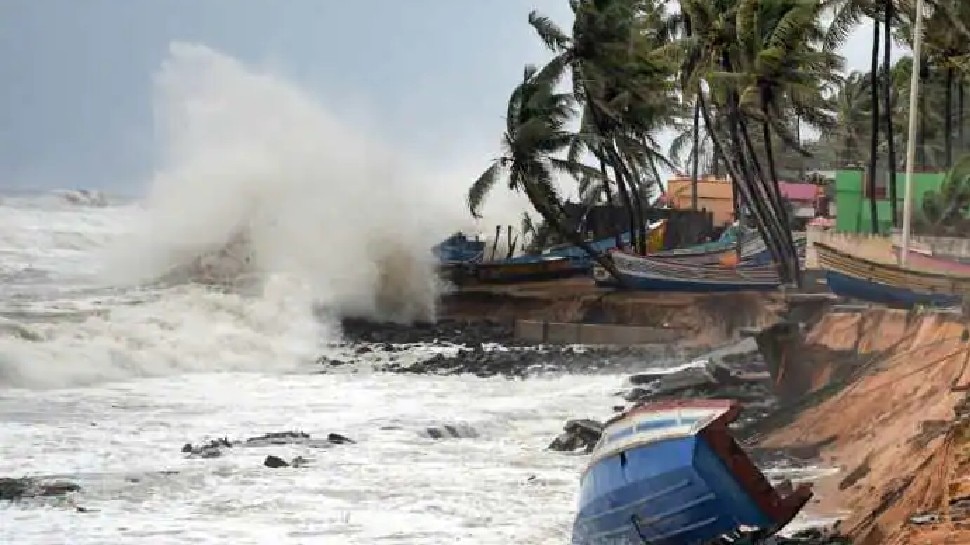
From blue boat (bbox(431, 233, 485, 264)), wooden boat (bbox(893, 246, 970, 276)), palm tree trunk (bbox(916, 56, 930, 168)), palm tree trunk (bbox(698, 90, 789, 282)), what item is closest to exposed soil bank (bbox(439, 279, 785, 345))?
palm tree trunk (bbox(698, 90, 789, 282))

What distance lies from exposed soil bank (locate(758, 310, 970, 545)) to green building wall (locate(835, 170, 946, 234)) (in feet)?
44.5

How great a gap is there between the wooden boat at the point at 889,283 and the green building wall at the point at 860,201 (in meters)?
9.82

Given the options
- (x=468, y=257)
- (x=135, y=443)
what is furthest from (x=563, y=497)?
(x=468, y=257)

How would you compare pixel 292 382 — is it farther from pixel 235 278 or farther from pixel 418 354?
pixel 235 278

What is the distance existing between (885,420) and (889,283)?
25.2 feet

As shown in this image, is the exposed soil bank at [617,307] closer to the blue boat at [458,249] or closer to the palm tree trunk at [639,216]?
the palm tree trunk at [639,216]

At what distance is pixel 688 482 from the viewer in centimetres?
902

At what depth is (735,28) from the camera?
27.3 meters

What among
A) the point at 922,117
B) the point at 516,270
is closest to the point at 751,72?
the point at 516,270

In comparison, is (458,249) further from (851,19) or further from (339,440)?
(339,440)

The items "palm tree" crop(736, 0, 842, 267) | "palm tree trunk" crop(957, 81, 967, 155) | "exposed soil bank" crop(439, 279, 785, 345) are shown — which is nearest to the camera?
"palm tree" crop(736, 0, 842, 267)

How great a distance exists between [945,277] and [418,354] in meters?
10.4

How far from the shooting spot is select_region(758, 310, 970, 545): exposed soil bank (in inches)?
361

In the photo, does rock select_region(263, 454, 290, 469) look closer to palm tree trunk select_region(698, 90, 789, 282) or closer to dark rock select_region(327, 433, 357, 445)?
dark rock select_region(327, 433, 357, 445)
